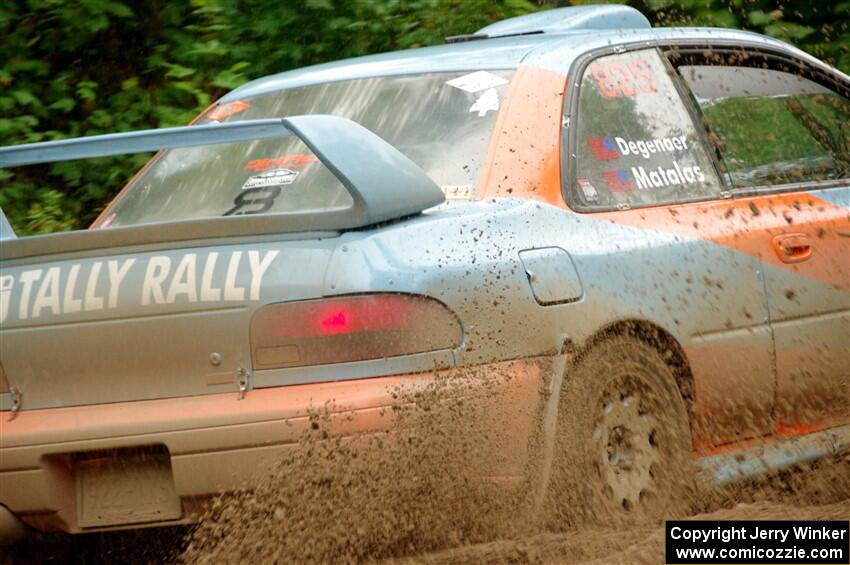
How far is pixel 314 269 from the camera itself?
3883mm

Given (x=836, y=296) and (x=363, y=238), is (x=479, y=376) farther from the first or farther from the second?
(x=836, y=296)

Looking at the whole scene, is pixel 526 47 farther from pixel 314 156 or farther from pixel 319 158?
pixel 319 158

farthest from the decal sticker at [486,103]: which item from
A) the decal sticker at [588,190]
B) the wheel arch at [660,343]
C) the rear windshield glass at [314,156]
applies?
the wheel arch at [660,343]

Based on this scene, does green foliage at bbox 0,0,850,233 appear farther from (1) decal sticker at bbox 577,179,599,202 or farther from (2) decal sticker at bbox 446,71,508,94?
(1) decal sticker at bbox 577,179,599,202

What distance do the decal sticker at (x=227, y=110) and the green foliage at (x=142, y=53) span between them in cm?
251

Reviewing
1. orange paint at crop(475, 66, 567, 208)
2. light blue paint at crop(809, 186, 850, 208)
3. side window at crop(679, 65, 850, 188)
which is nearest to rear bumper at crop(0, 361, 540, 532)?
orange paint at crop(475, 66, 567, 208)

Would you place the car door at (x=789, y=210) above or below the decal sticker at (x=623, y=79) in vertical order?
below

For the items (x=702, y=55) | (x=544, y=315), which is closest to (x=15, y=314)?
(x=544, y=315)

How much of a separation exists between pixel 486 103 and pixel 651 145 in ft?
2.10

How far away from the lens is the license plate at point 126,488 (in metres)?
3.93

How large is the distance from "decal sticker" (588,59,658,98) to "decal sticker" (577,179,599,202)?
1.44 ft

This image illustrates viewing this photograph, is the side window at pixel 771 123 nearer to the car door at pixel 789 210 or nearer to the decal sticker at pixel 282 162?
the car door at pixel 789 210

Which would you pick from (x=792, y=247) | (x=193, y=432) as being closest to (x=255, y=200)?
(x=193, y=432)

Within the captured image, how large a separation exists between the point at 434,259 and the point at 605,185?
891mm
